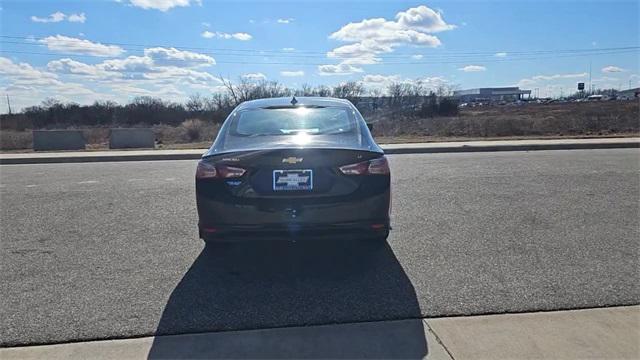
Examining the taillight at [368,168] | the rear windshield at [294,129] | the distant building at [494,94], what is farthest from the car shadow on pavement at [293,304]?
the distant building at [494,94]

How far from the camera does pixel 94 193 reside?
8.58m

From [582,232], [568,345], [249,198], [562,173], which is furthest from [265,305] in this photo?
[562,173]

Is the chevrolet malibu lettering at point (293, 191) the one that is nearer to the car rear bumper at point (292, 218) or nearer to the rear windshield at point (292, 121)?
the car rear bumper at point (292, 218)

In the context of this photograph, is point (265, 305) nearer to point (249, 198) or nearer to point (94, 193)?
point (249, 198)

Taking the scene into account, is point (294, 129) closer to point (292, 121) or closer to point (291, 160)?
point (292, 121)

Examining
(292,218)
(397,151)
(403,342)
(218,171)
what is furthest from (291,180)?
(397,151)

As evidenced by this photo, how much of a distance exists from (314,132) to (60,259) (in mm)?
2819

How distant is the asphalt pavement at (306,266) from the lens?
342cm

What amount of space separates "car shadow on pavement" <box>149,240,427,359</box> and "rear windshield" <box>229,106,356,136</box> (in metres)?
1.21

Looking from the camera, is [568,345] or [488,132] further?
[488,132]

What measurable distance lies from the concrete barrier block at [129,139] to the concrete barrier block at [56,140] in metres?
1.34

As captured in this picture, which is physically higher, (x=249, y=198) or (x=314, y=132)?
(x=314, y=132)

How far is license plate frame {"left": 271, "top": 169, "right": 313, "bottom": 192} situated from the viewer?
3.77 metres

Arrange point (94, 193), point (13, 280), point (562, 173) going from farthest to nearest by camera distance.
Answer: point (562, 173) < point (94, 193) < point (13, 280)
